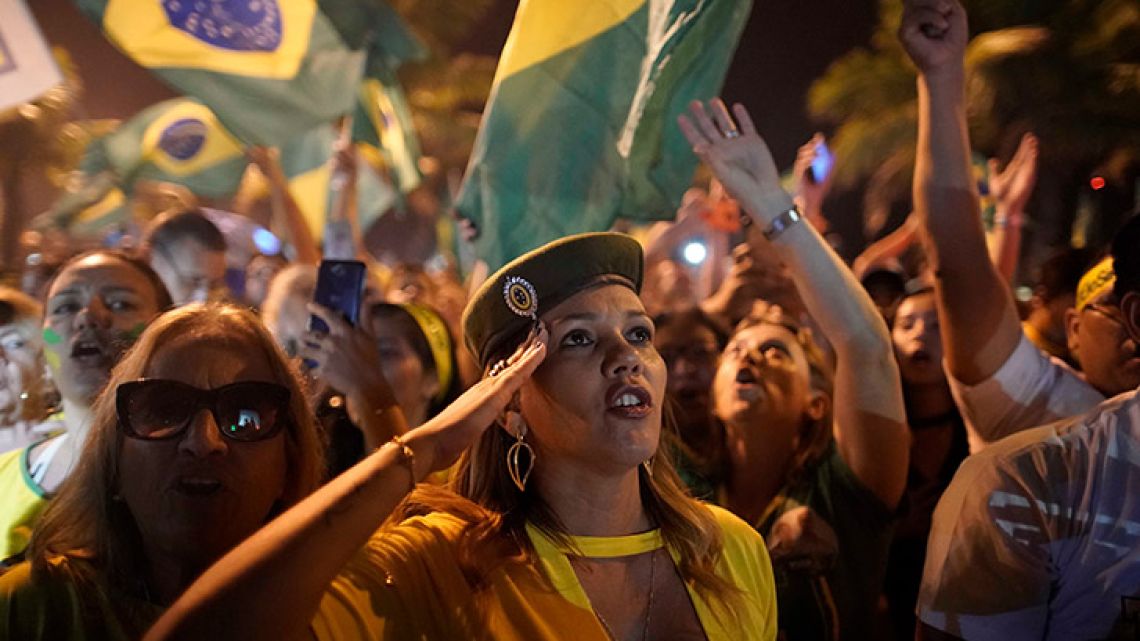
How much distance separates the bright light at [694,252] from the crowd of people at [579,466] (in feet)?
15.0

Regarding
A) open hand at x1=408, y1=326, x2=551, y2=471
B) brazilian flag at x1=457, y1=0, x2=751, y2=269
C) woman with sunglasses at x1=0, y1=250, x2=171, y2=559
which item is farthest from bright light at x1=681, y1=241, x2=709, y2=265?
open hand at x1=408, y1=326, x2=551, y2=471

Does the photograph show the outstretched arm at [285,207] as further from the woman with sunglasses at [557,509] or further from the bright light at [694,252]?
the woman with sunglasses at [557,509]

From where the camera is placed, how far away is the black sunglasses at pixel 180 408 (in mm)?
2104

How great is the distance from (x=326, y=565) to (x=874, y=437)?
74.7 inches

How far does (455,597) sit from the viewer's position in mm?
2139

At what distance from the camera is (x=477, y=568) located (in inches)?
86.5

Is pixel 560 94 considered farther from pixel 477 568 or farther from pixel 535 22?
pixel 477 568

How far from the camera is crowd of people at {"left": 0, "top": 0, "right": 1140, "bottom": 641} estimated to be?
79.4 inches

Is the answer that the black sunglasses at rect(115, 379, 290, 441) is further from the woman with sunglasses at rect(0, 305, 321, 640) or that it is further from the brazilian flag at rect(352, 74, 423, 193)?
the brazilian flag at rect(352, 74, 423, 193)

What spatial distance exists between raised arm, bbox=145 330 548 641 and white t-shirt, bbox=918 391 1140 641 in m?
1.27

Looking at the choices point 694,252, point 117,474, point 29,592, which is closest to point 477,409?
point 117,474

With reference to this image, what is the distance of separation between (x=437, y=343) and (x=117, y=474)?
220 centimetres

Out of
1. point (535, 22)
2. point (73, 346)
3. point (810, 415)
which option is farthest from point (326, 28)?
point (810, 415)

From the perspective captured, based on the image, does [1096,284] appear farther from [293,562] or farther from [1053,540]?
[293,562]
